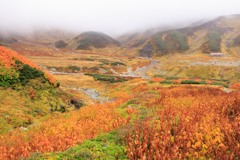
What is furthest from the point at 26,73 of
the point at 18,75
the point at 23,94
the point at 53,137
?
the point at 53,137

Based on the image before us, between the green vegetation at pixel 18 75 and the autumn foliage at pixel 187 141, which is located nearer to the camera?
the autumn foliage at pixel 187 141

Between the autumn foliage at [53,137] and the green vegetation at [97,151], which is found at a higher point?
the green vegetation at [97,151]

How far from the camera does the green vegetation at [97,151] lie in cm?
848

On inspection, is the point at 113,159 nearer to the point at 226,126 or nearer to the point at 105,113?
the point at 226,126

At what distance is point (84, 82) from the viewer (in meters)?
65.9

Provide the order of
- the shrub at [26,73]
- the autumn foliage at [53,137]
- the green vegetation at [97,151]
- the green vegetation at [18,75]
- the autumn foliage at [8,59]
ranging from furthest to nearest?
the shrub at [26,73], the autumn foliage at [8,59], the green vegetation at [18,75], the autumn foliage at [53,137], the green vegetation at [97,151]

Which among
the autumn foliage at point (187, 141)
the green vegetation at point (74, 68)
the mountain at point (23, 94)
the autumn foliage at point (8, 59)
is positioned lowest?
the green vegetation at point (74, 68)

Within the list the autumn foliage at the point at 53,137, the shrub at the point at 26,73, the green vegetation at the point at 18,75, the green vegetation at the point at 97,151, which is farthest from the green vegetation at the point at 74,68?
the green vegetation at the point at 97,151

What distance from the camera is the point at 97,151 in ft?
30.2

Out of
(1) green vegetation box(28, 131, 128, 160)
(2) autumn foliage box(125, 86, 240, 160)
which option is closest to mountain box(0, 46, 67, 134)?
(1) green vegetation box(28, 131, 128, 160)

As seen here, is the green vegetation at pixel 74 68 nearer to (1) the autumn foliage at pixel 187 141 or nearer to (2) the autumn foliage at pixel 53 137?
(2) the autumn foliage at pixel 53 137

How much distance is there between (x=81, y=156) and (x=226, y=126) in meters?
6.46

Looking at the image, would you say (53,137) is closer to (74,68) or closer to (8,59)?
(8,59)

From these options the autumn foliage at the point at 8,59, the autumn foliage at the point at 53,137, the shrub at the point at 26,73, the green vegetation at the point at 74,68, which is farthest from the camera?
the green vegetation at the point at 74,68
